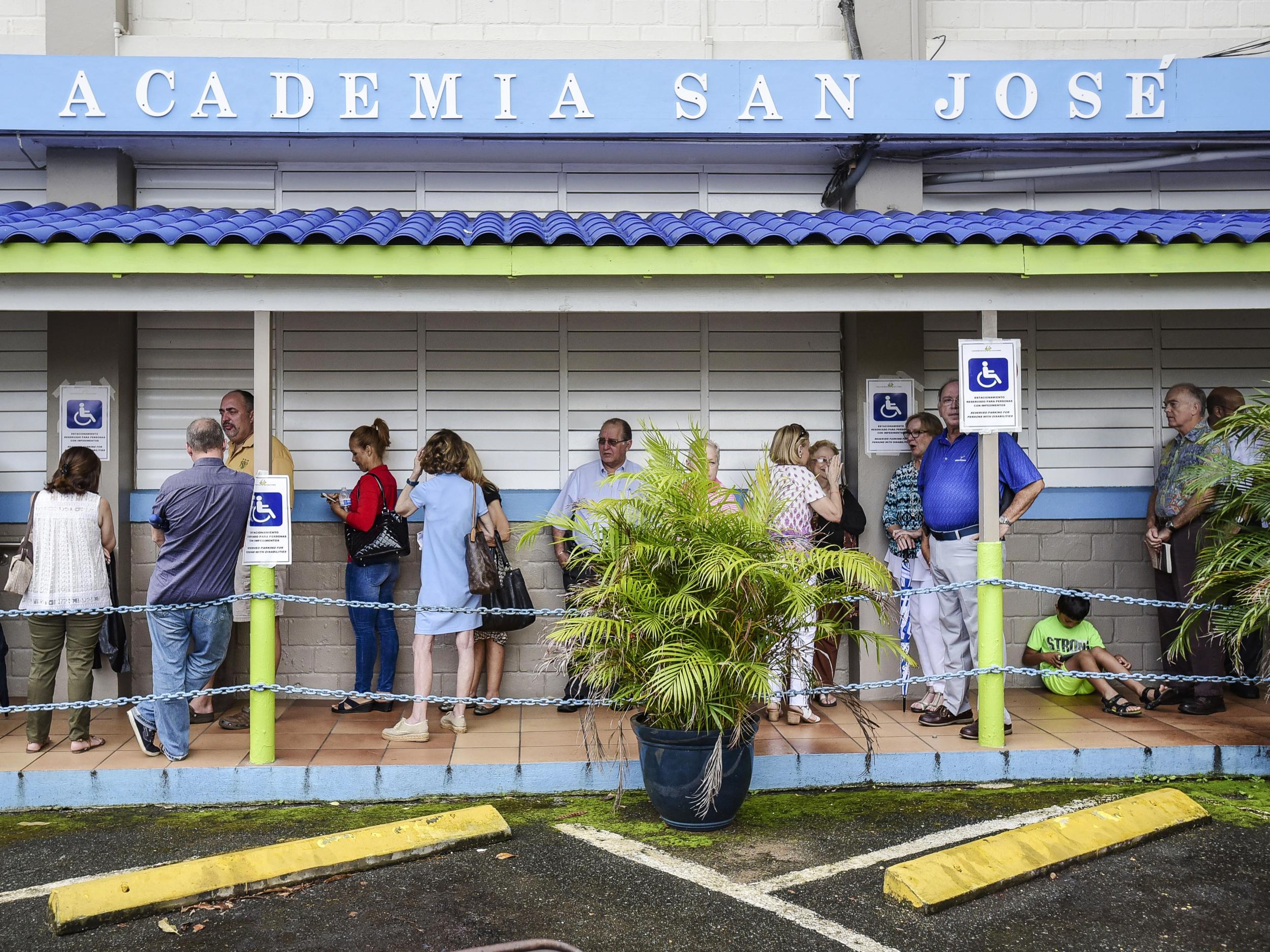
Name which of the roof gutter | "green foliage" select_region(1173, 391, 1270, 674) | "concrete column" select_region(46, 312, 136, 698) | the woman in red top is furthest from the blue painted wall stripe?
the roof gutter

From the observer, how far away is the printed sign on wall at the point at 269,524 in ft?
19.6

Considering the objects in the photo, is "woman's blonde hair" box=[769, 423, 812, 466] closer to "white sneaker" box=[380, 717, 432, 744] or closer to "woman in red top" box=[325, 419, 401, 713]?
"woman in red top" box=[325, 419, 401, 713]

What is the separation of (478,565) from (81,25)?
5.04m

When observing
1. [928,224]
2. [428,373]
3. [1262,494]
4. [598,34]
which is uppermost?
[598,34]

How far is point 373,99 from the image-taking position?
7.58 m

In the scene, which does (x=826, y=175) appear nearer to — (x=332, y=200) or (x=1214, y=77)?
(x=1214, y=77)

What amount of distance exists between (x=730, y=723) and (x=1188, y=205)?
600 centimetres

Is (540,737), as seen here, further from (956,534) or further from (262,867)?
(956,534)

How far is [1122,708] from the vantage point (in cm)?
684

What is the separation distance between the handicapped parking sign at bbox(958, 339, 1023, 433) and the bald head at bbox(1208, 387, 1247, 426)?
184 centimetres

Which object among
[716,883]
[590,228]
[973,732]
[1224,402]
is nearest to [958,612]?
[973,732]

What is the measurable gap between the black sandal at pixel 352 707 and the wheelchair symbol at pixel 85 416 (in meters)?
2.59

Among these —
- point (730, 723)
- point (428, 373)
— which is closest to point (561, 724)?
point (730, 723)

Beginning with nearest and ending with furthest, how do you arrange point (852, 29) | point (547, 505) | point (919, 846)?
point (919, 846)
point (547, 505)
point (852, 29)
